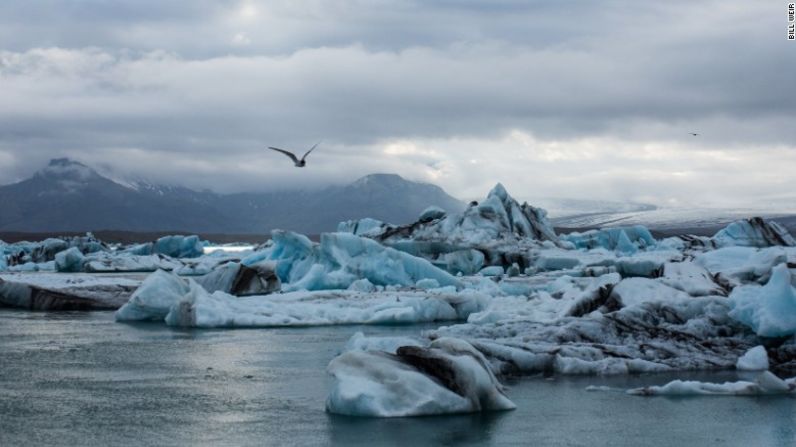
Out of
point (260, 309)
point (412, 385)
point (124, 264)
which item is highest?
point (412, 385)

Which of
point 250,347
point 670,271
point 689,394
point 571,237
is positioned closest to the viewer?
point 689,394

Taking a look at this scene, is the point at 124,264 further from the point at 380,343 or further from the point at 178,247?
the point at 380,343

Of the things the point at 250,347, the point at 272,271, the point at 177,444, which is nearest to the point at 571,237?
the point at 272,271

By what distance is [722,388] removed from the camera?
10.6m

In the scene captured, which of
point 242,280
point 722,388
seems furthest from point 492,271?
point 722,388

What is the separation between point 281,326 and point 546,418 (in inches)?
388

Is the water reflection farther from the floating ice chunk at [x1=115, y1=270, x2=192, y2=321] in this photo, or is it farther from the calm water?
the floating ice chunk at [x1=115, y1=270, x2=192, y2=321]

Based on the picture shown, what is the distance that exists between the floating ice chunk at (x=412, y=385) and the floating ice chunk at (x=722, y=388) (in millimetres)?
1842


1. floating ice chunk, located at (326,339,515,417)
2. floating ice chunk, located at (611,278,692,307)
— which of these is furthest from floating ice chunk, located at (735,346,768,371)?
floating ice chunk, located at (326,339,515,417)

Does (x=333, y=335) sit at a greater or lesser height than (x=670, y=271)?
lesser

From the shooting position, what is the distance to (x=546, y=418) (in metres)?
9.23

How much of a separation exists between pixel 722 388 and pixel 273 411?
4.67 metres

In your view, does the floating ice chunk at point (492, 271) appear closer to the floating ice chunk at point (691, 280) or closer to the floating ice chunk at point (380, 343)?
the floating ice chunk at point (691, 280)

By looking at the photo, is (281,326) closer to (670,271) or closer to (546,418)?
(670,271)
